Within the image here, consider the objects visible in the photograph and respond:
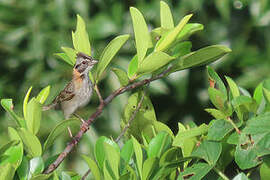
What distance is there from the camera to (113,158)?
68 cm

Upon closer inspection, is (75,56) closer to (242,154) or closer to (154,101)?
(242,154)

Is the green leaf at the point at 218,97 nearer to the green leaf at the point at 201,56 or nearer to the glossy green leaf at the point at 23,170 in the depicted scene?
the green leaf at the point at 201,56

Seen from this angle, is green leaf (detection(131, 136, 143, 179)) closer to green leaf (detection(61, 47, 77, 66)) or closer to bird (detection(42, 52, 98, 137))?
green leaf (detection(61, 47, 77, 66))

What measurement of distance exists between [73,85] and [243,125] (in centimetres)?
70

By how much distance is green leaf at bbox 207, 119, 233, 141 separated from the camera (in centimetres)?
69

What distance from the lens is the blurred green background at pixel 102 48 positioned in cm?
272

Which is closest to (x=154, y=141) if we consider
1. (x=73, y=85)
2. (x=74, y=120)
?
(x=74, y=120)

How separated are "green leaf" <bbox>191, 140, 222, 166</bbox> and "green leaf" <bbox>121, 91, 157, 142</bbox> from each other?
Answer: 12 cm

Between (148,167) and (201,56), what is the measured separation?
17cm

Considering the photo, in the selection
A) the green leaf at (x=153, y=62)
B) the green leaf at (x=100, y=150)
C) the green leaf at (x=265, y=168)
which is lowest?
the green leaf at (x=265, y=168)

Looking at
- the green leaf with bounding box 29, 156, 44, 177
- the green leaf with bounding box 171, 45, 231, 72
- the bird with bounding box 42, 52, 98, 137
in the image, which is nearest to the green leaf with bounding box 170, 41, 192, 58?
the green leaf with bounding box 171, 45, 231, 72

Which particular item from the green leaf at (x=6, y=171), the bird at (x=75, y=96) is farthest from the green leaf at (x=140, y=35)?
the bird at (x=75, y=96)

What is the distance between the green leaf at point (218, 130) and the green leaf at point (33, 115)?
0.73ft

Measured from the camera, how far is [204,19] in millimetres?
2885
